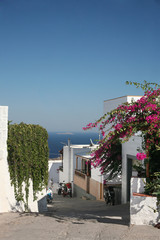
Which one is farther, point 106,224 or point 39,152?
point 39,152

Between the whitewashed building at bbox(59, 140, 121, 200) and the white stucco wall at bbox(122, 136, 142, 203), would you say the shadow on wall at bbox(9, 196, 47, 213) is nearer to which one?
the white stucco wall at bbox(122, 136, 142, 203)

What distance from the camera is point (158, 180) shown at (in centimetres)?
771

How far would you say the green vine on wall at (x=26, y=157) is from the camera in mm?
11805

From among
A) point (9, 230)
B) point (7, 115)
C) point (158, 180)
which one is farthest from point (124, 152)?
point (9, 230)

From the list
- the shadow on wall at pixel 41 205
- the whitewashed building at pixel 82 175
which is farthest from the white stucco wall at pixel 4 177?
the whitewashed building at pixel 82 175

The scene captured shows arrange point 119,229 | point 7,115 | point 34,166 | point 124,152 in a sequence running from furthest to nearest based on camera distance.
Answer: point 124,152 → point 34,166 → point 7,115 → point 119,229

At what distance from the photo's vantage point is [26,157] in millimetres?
12156

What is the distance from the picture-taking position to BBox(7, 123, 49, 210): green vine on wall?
11.8 m

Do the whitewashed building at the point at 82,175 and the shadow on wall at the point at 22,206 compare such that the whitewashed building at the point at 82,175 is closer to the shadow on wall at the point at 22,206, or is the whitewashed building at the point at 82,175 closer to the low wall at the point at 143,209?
the shadow on wall at the point at 22,206

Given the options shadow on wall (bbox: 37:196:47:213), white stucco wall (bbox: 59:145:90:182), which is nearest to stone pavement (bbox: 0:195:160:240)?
shadow on wall (bbox: 37:196:47:213)

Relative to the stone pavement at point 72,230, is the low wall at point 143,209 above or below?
above

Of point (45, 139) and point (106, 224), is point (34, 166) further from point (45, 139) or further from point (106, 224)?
point (106, 224)

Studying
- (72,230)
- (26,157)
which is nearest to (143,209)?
(72,230)

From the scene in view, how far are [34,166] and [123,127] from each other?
551cm
